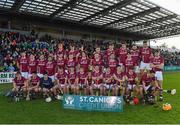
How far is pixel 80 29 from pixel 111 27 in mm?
5257

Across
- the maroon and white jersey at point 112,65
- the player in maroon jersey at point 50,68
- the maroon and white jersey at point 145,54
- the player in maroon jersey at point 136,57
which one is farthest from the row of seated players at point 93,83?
the maroon and white jersey at point 145,54

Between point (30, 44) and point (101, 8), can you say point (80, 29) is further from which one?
point (30, 44)

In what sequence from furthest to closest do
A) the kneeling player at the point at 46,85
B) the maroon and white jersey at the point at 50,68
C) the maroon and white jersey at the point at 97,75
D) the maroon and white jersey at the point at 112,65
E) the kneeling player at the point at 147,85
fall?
the maroon and white jersey at the point at 50,68
the kneeling player at the point at 46,85
the maroon and white jersey at the point at 112,65
the maroon and white jersey at the point at 97,75
the kneeling player at the point at 147,85

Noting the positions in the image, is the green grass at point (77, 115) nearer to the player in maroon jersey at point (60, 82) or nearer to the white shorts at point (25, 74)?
the player in maroon jersey at point (60, 82)

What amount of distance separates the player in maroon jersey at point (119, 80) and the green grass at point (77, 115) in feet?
3.24

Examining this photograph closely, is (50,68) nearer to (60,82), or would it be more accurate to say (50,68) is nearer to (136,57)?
(60,82)

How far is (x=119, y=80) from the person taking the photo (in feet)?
44.5

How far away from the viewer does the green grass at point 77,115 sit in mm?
10094

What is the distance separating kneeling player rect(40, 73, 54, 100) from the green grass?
5.02ft

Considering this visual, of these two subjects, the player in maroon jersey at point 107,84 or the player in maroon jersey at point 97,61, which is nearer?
the player in maroon jersey at point 107,84

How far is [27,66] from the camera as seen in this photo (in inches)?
613

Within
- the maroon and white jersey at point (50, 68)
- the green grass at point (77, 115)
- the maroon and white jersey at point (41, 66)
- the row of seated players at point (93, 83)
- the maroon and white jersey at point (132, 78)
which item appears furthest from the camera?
the maroon and white jersey at point (41, 66)

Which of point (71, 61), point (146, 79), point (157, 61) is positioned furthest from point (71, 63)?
point (157, 61)

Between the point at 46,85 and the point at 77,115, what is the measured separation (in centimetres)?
414
